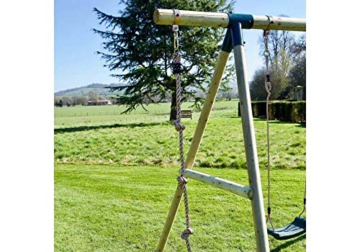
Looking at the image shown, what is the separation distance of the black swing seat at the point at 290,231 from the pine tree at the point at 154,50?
12.3 ft

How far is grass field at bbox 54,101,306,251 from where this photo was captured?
1581 millimetres

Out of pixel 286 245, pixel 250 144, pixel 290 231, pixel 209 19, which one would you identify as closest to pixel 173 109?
pixel 286 245

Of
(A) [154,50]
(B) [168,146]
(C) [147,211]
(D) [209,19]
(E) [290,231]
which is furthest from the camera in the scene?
(A) [154,50]

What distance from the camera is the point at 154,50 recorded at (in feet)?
16.7


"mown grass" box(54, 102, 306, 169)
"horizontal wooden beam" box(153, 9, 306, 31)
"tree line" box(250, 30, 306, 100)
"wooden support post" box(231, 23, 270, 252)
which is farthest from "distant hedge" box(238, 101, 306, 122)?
"wooden support post" box(231, 23, 270, 252)

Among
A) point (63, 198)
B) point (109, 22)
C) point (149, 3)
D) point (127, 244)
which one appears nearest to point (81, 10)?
point (63, 198)

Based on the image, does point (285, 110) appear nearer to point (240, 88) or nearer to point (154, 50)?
point (154, 50)

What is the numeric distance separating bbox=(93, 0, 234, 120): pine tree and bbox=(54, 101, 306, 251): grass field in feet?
4.17

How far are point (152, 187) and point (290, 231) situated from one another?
4.08 ft

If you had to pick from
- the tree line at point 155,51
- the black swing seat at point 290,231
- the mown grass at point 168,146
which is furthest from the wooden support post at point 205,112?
the tree line at point 155,51

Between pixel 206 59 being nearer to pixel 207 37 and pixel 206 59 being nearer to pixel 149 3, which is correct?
pixel 207 37

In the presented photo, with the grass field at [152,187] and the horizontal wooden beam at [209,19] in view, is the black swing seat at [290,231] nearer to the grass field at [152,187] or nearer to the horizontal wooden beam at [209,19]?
the grass field at [152,187]
